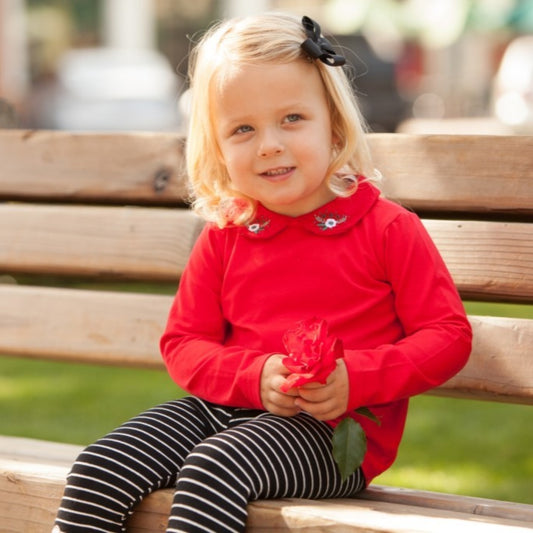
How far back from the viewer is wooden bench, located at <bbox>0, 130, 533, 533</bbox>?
2354mm

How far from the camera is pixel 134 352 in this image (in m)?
3.12

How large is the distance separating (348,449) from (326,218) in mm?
543

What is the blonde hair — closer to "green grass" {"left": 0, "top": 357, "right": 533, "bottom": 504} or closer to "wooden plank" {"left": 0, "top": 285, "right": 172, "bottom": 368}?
"wooden plank" {"left": 0, "top": 285, "right": 172, "bottom": 368}

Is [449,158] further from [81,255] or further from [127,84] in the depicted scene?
[127,84]

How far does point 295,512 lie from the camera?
2.18 m

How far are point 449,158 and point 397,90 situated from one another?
46.1 ft

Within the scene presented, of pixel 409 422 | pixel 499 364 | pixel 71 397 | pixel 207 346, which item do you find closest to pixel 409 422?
pixel 409 422

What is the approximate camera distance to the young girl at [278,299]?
2.32m

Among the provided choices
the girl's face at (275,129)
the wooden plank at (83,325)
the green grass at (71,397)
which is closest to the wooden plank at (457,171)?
the girl's face at (275,129)

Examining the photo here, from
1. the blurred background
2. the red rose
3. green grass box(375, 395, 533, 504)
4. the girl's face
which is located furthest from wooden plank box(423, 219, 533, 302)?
the blurred background

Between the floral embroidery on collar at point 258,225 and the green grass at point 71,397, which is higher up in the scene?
the floral embroidery on collar at point 258,225

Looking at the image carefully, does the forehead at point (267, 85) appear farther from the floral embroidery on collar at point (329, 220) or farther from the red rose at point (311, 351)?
the red rose at point (311, 351)

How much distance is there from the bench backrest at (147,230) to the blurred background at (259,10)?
1117cm

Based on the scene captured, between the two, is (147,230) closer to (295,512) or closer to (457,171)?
(457,171)
